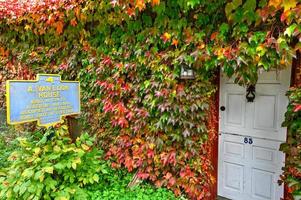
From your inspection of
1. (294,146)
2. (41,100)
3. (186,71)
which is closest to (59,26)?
(41,100)

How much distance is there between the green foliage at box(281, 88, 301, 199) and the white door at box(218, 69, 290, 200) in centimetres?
63

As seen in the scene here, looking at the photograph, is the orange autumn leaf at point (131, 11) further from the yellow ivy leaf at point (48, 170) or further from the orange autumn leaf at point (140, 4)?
the yellow ivy leaf at point (48, 170)

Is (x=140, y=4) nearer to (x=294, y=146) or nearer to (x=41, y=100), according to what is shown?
(x=41, y=100)

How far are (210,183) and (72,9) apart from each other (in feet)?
10.3

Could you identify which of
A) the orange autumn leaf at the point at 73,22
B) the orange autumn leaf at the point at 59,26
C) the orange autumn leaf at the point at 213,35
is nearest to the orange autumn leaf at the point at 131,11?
the orange autumn leaf at the point at 213,35

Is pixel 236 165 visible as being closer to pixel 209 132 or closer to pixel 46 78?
pixel 209 132

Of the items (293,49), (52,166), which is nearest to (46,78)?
(52,166)

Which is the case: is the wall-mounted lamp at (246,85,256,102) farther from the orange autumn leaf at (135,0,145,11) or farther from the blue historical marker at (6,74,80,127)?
the blue historical marker at (6,74,80,127)

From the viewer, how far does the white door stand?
11.4ft

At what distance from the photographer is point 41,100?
9.12 ft

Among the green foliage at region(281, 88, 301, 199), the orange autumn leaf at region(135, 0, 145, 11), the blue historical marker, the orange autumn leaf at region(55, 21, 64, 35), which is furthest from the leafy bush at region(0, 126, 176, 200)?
the orange autumn leaf at region(55, 21, 64, 35)

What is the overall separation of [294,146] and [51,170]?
96.8 inches

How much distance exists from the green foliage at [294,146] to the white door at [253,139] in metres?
0.63

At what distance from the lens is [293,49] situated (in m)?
2.55
